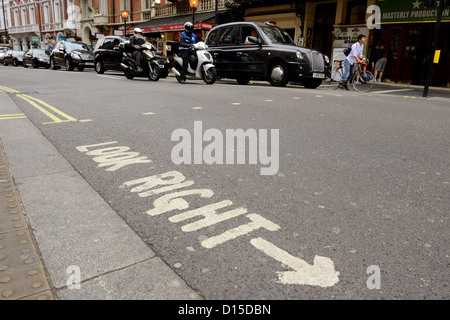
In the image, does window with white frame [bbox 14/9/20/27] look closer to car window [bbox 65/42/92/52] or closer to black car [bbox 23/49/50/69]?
black car [bbox 23/49/50/69]

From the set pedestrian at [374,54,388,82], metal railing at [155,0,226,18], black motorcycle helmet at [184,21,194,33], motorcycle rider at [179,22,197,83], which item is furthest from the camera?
metal railing at [155,0,226,18]

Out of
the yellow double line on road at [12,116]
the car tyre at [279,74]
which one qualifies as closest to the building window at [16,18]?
the car tyre at [279,74]

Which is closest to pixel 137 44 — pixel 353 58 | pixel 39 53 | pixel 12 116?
pixel 353 58

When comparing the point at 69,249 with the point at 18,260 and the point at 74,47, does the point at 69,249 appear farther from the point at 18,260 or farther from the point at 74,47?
the point at 74,47

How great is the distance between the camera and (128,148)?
3.91m

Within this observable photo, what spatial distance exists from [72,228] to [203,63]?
10.8 m

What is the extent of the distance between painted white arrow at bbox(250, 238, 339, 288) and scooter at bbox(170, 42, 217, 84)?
35.8 feet

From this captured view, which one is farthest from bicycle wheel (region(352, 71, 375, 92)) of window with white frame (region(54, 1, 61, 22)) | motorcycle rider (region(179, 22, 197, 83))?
window with white frame (region(54, 1, 61, 22))

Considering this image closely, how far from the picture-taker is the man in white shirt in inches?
460

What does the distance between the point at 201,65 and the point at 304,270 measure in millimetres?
11316

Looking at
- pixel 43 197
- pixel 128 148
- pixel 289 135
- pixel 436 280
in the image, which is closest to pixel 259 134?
pixel 289 135

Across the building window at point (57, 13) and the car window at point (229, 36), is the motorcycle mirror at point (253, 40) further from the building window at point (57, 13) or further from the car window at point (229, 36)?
the building window at point (57, 13)

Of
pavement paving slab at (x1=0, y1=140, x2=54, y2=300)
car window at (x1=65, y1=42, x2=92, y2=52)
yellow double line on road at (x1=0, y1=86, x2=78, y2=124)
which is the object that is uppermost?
car window at (x1=65, y1=42, x2=92, y2=52)

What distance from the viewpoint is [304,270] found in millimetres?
1745
